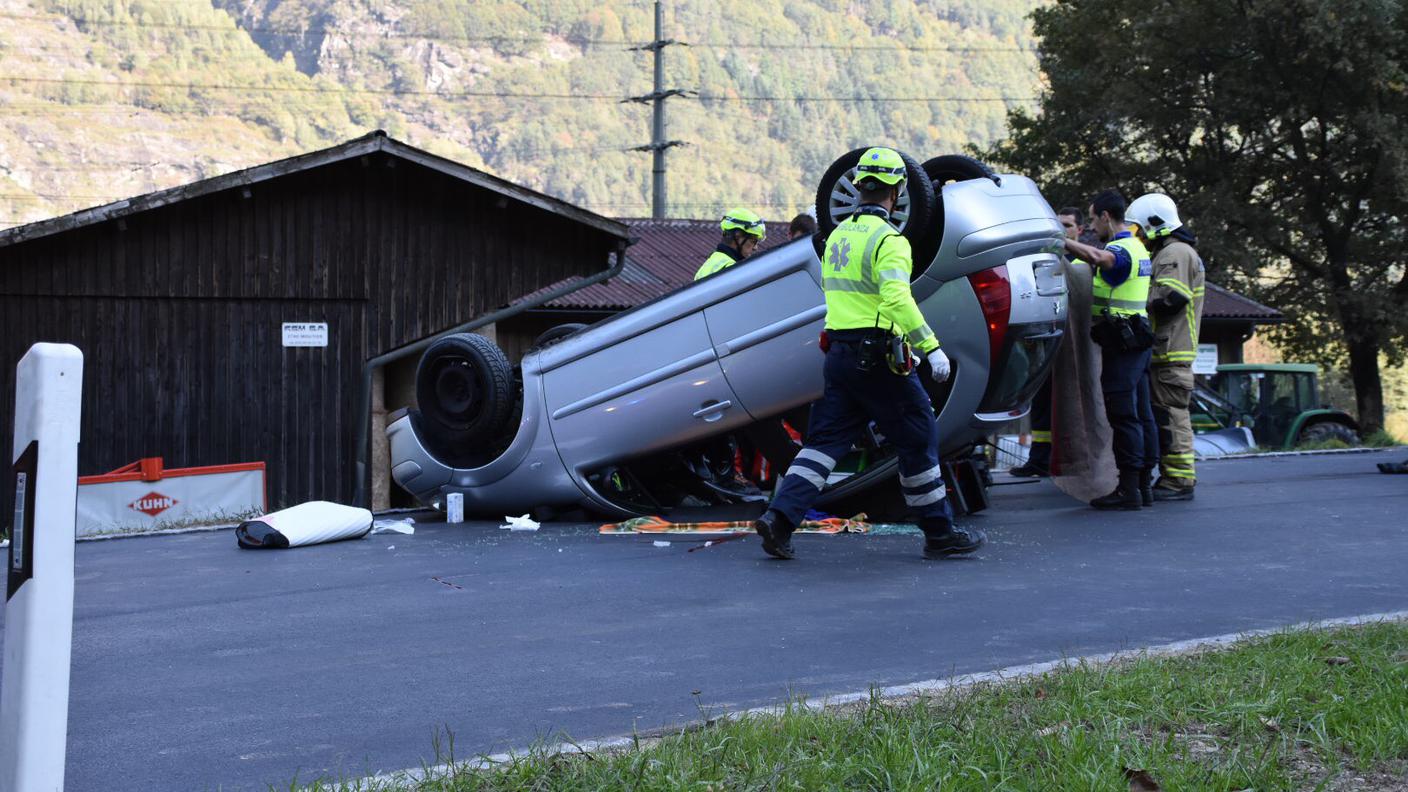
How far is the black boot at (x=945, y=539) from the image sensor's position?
763cm

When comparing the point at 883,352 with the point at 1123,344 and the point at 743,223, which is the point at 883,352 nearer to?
the point at 1123,344

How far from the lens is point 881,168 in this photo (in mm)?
7672

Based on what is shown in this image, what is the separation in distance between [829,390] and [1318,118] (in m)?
30.5

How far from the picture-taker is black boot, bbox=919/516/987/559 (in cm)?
763

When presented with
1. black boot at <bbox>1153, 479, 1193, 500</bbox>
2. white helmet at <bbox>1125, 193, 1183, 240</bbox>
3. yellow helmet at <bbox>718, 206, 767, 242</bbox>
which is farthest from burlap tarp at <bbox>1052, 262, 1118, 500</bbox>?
yellow helmet at <bbox>718, 206, 767, 242</bbox>

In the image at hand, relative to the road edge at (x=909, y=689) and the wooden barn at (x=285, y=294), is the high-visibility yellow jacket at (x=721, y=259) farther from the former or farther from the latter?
the wooden barn at (x=285, y=294)

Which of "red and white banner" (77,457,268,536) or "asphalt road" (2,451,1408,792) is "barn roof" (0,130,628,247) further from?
"asphalt road" (2,451,1408,792)

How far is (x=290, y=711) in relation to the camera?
4375mm

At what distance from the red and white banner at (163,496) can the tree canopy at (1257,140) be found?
26.2 meters

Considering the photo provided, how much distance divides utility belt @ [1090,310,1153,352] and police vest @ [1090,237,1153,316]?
36 mm

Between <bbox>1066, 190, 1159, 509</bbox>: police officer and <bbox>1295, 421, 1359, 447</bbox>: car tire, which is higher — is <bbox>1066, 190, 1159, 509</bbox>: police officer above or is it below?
above

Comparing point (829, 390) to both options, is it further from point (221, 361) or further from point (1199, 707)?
point (221, 361)

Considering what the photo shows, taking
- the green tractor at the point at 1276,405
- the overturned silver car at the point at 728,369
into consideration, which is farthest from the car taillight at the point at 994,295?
the green tractor at the point at 1276,405

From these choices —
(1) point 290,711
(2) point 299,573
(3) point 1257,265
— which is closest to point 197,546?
(2) point 299,573
